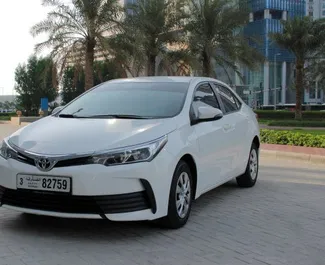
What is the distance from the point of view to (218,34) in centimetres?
2686

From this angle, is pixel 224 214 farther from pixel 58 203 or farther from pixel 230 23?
pixel 230 23

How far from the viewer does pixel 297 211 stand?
5.94 meters

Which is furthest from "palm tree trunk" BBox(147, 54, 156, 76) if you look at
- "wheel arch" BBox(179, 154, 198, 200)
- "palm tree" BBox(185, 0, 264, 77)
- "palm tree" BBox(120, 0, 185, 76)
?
"wheel arch" BBox(179, 154, 198, 200)

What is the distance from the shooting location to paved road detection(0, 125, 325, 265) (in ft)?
13.3

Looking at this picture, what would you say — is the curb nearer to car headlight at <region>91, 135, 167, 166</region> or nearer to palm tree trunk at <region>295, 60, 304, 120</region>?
car headlight at <region>91, 135, 167, 166</region>

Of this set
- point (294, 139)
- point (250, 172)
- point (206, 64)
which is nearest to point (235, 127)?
point (250, 172)

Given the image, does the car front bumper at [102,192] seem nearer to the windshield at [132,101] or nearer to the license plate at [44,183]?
the license plate at [44,183]

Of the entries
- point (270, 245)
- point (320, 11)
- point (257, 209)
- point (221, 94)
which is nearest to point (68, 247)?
point (270, 245)

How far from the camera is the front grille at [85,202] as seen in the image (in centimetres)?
428

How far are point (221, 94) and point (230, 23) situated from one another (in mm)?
21015

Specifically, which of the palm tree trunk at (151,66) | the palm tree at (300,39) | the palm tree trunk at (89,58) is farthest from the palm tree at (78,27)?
the palm tree at (300,39)

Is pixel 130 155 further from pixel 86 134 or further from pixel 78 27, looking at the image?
pixel 78 27

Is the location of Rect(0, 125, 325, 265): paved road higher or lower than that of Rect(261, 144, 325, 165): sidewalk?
lower

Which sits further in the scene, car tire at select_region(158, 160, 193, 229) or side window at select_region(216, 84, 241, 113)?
side window at select_region(216, 84, 241, 113)
